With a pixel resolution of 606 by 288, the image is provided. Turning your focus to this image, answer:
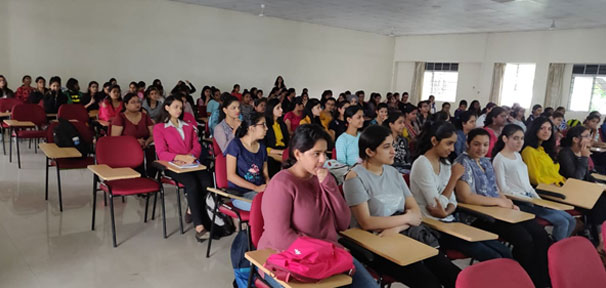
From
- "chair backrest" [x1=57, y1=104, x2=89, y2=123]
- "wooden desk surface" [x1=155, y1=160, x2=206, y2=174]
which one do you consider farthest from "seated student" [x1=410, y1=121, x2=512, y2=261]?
"chair backrest" [x1=57, y1=104, x2=89, y2=123]

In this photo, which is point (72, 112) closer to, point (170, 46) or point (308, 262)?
point (170, 46)

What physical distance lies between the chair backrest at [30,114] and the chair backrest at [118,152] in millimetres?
3170

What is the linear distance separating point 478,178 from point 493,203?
0.77 ft

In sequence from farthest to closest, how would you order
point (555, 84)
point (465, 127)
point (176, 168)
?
1. point (555, 84)
2. point (465, 127)
3. point (176, 168)

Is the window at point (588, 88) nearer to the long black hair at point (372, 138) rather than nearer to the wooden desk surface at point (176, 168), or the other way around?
the long black hair at point (372, 138)

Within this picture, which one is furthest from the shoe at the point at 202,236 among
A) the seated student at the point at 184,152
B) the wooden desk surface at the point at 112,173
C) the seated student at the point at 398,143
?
the seated student at the point at 398,143

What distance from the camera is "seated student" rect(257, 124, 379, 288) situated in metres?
2.02

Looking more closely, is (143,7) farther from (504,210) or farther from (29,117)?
(504,210)

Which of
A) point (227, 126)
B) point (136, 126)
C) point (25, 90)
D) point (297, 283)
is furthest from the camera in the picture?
point (25, 90)

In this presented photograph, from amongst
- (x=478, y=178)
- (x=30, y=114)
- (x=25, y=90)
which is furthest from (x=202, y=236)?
(x=25, y=90)

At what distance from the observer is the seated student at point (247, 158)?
11.0 feet

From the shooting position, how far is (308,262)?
1748 mm

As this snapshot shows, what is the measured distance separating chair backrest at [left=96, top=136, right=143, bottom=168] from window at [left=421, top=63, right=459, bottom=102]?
12.8m

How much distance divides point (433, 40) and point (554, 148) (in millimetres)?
11167
